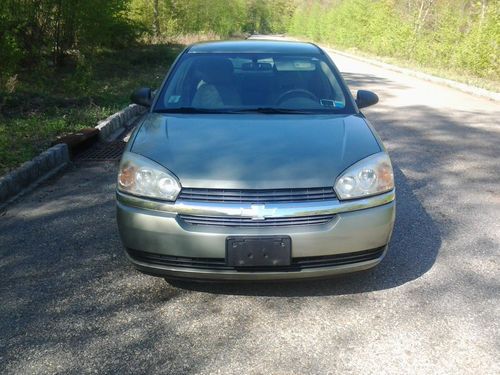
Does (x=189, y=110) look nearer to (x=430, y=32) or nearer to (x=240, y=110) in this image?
(x=240, y=110)

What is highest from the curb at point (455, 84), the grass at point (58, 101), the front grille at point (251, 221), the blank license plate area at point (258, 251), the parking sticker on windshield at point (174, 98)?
the parking sticker on windshield at point (174, 98)

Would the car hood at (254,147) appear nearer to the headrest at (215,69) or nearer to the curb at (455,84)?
the headrest at (215,69)

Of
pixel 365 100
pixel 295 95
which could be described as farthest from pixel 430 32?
pixel 295 95

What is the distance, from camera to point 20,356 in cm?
232

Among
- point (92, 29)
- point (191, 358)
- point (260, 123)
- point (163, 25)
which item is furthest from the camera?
point (163, 25)

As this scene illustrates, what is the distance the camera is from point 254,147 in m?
2.88

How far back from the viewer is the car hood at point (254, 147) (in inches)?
103

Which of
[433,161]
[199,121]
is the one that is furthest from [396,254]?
[433,161]

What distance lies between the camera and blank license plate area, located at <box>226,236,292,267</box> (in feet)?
8.13

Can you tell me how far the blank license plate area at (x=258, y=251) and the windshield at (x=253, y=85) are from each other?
1.37m

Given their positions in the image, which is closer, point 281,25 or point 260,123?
point 260,123

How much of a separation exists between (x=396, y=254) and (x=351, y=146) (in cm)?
97

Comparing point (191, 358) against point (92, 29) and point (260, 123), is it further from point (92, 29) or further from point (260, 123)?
point (92, 29)

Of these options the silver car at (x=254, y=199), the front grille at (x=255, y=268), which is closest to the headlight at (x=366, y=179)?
the silver car at (x=254, y=199)
